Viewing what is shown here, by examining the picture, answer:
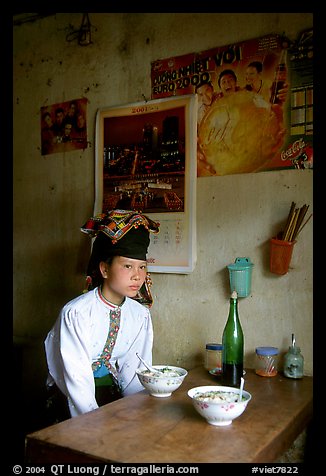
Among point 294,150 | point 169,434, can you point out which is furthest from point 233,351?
point 294,150

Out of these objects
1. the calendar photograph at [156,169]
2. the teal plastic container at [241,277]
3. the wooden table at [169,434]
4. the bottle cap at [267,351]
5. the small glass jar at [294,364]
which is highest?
the calendar photograph at [156,169]

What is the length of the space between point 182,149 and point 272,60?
2.10 ft

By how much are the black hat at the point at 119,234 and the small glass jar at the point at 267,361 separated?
2.29ft

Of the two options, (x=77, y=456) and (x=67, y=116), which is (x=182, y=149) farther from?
(x=77, y=456)

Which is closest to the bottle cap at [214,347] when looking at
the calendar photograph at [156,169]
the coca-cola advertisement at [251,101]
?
the calendar photograph at [156,169]

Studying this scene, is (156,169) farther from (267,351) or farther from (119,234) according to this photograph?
(267,351)

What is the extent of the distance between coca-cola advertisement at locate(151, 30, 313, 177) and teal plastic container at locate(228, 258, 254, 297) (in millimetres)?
480

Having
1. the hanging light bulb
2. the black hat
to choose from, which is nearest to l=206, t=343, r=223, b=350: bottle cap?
the black hat

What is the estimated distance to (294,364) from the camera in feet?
6.83

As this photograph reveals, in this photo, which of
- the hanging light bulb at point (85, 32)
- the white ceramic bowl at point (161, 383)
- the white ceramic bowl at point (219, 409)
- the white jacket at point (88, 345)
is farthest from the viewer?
the hanging light bulb at point (85, 32)

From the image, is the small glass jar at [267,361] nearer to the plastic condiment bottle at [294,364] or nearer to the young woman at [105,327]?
the plastic condiment bottle at [294,364]

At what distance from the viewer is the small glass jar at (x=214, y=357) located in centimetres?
226

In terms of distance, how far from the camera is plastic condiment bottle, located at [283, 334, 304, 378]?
2078 millimetres

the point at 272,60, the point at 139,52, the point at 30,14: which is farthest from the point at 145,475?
the point at 30,14
